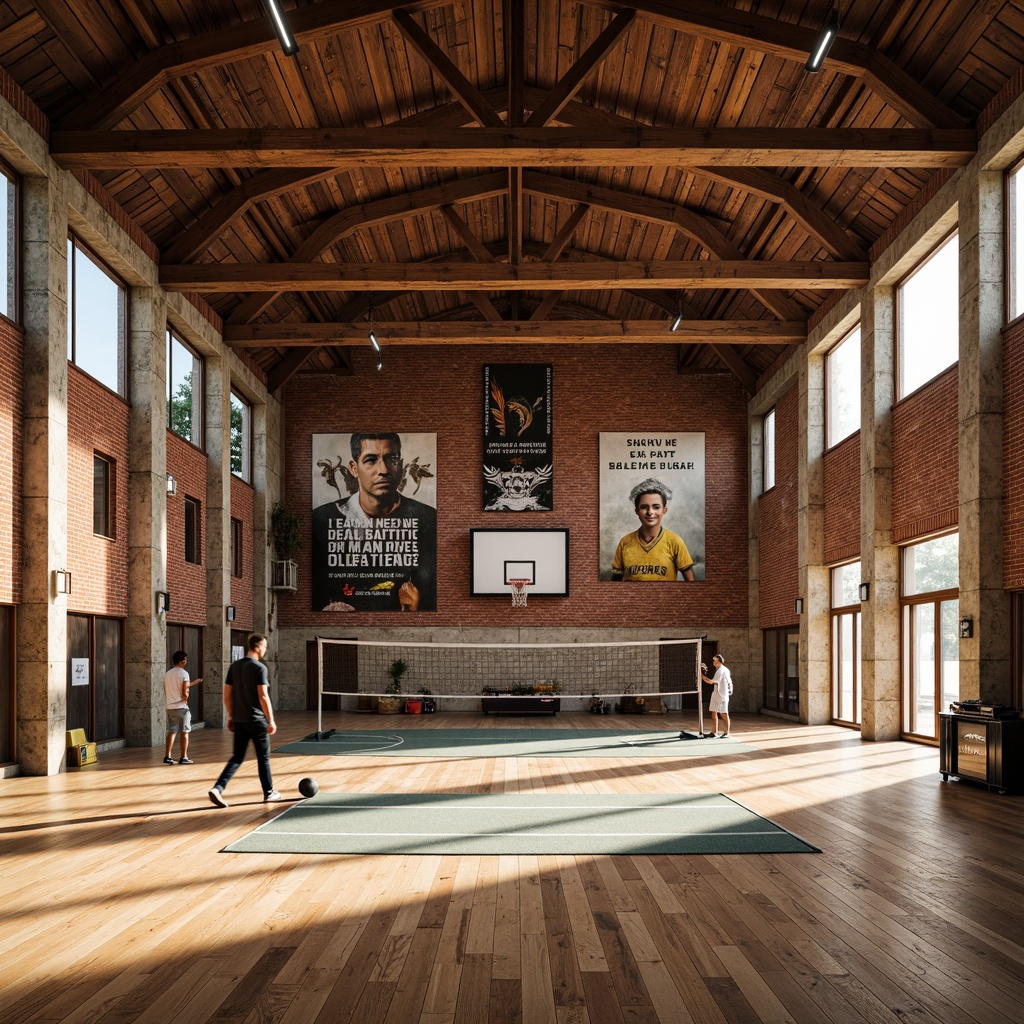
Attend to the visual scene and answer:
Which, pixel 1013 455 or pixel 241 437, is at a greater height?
pixel 241 437

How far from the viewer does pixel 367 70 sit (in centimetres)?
1471

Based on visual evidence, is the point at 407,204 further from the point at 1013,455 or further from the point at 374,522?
the point at 1013,455

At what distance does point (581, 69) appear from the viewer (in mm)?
12961

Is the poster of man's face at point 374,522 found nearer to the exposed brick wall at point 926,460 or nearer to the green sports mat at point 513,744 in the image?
the green sports mat at point 513,744

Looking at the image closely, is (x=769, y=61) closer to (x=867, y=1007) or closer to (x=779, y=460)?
(x=779, y=460)

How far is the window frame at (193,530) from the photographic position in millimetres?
19547

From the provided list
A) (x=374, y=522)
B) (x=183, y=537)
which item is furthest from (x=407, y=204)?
(x=374, y=522)

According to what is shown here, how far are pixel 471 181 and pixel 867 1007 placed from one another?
16.4m

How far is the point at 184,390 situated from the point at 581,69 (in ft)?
32.9

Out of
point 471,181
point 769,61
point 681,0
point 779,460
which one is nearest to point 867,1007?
point 681,0

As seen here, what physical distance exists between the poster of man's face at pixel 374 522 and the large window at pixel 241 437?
6.77 feet

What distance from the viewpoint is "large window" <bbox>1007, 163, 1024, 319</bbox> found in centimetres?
1228

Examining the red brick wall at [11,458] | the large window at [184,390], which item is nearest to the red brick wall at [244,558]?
the large window at [184,390]

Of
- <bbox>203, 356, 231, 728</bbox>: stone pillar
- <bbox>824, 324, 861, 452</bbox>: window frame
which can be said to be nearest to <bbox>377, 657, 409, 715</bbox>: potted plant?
<bbox>203, 356, 231, 728</bbox>: stone pillar
